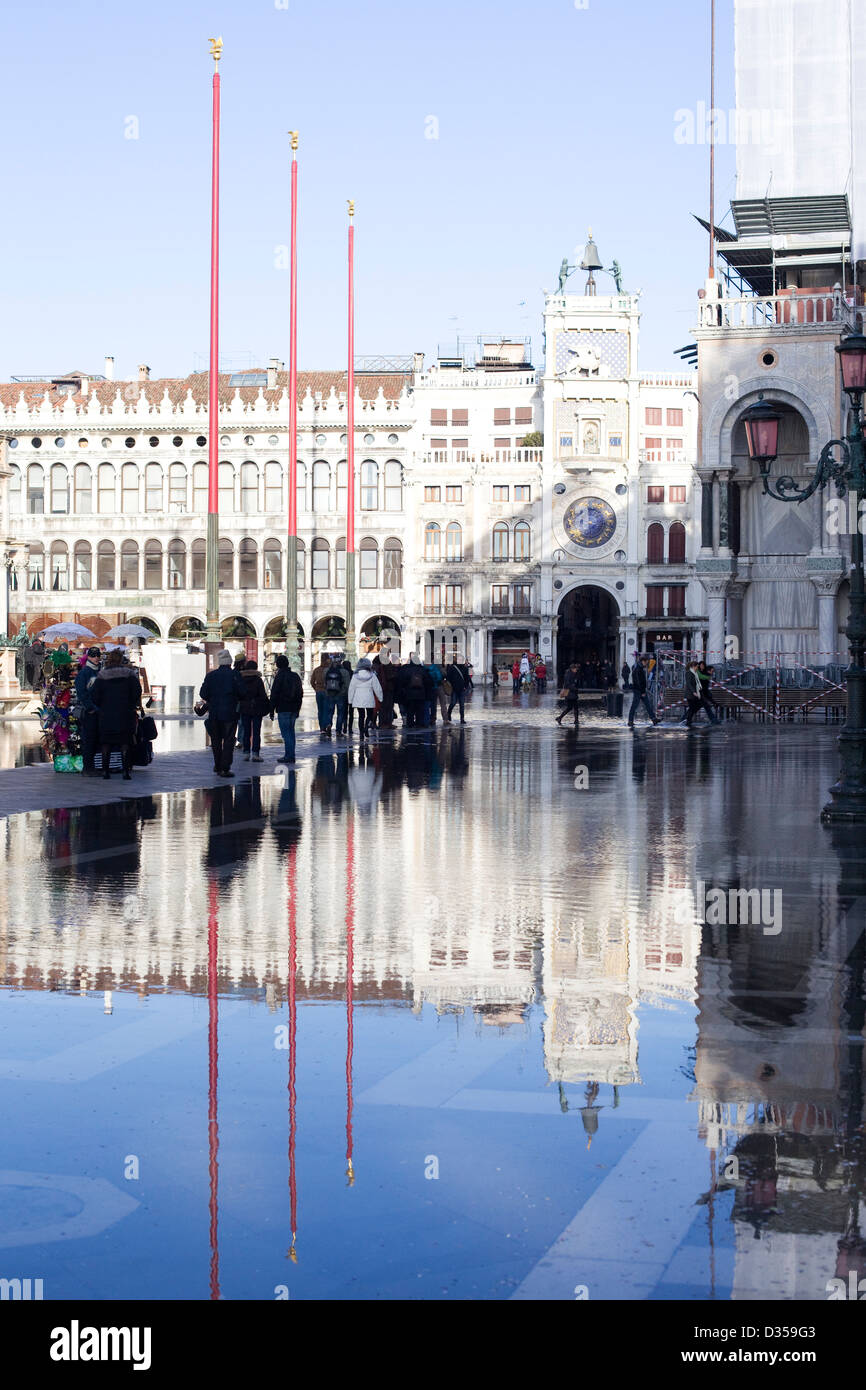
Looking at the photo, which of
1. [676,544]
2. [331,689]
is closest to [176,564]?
[676,544]

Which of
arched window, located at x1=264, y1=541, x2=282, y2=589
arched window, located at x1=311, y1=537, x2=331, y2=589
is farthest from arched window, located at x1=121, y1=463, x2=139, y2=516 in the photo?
arched window, located at x1=311, y1=537, x2=331, y2=589

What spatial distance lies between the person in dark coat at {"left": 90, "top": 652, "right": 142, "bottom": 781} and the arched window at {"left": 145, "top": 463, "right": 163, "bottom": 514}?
192ft

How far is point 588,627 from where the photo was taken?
268ft

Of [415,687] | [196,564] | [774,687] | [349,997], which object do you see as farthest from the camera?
[196,564]

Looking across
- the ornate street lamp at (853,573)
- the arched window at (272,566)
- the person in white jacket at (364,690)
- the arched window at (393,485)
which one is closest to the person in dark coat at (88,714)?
the ornate street lamp at (853,573)

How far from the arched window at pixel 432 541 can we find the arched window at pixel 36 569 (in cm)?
1794

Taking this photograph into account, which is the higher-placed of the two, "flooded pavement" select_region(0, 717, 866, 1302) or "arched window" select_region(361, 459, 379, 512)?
"arched window" select_region(361, 459, 379, 512)

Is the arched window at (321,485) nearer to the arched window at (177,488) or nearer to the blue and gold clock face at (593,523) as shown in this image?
the arched window at (177,488)

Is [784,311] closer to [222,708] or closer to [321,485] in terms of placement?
[222,708]

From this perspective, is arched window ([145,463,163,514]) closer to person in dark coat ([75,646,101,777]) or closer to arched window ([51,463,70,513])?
arched window ([51,463,70,513])

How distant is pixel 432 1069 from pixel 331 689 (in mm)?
24221

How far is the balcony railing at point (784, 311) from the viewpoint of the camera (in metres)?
44.9

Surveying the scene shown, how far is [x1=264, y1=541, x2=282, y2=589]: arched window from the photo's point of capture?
77.6m
